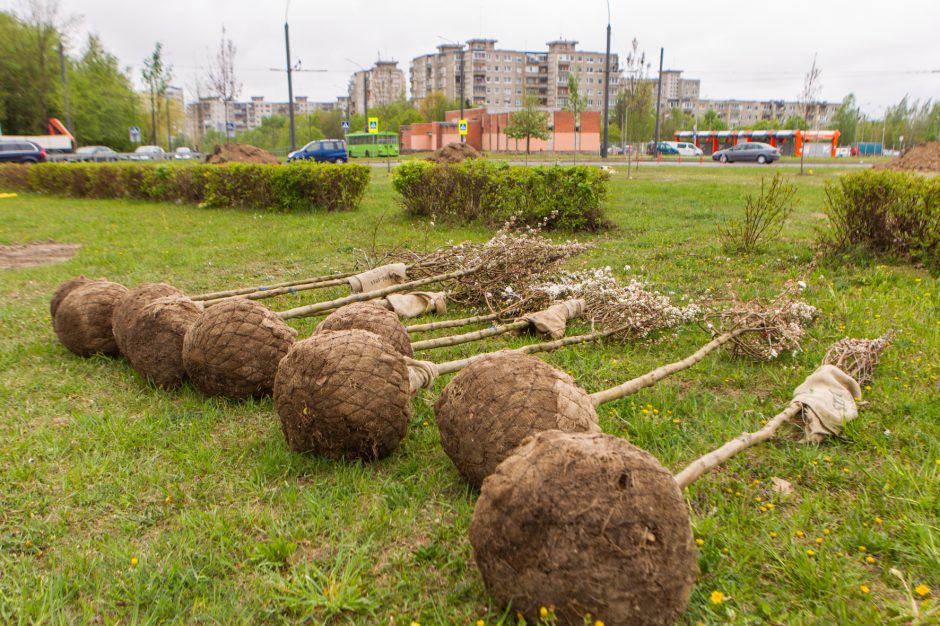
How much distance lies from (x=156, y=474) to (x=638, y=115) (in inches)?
1308

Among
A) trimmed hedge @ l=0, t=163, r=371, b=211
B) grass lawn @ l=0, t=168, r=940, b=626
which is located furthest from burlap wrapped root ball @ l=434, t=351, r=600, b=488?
trimmed hedge @ l=0, t=163, r=371, b=211

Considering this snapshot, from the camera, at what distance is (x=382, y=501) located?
3076 mm

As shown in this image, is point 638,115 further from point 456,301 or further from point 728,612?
point 728,612

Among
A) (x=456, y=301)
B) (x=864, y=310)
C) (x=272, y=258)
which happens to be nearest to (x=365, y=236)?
(x=272, y=258)

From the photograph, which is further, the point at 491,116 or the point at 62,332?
the point at 491,116

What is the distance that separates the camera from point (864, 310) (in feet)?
19.4

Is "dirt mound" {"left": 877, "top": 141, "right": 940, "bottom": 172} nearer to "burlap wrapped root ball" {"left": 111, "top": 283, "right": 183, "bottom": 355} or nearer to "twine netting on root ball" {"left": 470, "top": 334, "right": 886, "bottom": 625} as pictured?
"burlap wrapped root ball" {"left": 111, "top": 283, "right": 183, "bottom": 355}

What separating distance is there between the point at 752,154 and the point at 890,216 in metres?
35.8

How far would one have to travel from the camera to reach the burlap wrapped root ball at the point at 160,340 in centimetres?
438

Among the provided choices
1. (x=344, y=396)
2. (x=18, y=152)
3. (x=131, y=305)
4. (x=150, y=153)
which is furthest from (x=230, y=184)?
(x=150, y=153)

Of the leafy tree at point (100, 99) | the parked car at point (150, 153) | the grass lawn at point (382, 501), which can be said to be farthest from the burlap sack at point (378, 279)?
the leafy tree at point (100, 99)

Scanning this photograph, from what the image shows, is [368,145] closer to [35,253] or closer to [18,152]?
[18,152]

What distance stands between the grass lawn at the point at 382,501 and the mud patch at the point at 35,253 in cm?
440

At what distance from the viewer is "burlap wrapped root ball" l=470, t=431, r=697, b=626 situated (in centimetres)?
207
